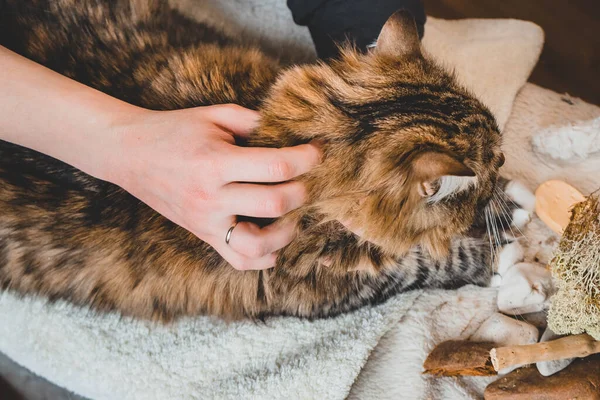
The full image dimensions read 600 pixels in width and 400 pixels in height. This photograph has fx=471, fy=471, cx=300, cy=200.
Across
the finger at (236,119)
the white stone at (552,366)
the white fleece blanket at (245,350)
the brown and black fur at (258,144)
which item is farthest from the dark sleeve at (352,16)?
the white stone at (552,366)

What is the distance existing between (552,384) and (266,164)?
2.41 ft

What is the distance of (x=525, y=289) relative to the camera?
108 centimetres

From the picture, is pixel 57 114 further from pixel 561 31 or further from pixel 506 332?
pixel 561 31

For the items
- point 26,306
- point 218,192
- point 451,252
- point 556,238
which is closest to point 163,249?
point 218,192

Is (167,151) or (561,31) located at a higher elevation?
(561,31)

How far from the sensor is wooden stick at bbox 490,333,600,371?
903 millimetres

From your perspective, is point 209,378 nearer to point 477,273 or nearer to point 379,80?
point 477,273

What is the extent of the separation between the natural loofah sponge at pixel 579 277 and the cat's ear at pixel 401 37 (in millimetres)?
454

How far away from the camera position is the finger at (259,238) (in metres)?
0.81

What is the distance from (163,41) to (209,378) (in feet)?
2.70

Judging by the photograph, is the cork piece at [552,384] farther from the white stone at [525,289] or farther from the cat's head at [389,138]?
the cat's head at [389,138]

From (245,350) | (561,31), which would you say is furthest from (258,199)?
(561,31)

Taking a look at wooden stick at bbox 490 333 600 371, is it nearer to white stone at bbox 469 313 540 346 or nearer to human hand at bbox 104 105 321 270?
white stone at bbox 469 313 540 346

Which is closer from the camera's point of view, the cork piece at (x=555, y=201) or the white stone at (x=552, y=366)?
the white stone at (x=552, y=366)
